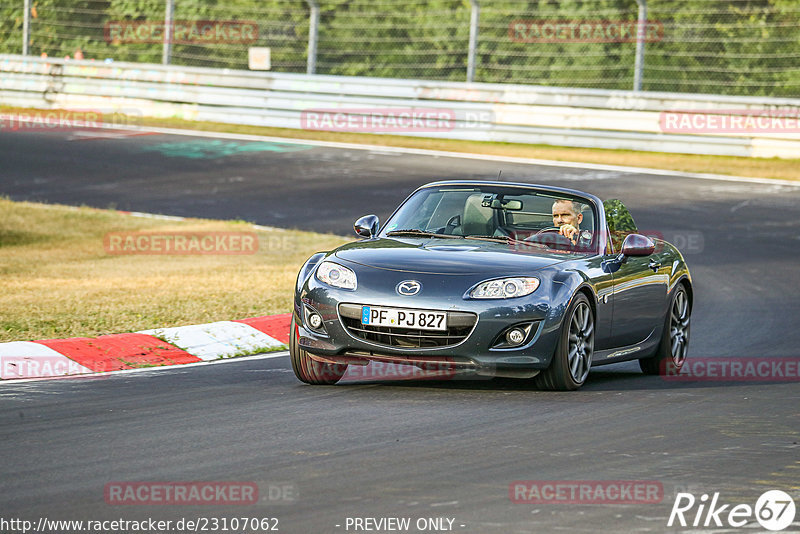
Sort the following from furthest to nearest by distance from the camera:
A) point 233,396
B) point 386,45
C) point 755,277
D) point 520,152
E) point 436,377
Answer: point 386,45
point 520,152
point 755,277
point 436,377
point 233,396

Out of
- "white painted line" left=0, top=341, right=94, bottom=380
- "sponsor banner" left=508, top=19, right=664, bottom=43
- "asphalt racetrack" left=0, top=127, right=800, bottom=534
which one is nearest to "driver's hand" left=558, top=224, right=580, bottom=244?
"asphalt racetrack" left=0, top=127, right=800, bottom=534

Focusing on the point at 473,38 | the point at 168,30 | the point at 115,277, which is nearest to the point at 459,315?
the point at 115,277

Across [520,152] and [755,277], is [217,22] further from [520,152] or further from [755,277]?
[755,277]

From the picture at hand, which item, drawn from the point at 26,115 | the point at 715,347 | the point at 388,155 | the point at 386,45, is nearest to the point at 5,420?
the point at 715,347

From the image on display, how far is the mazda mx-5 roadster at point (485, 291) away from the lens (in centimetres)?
831

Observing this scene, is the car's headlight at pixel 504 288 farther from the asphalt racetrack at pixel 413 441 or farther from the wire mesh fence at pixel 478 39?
the wire mesh fence at pixel 478 39

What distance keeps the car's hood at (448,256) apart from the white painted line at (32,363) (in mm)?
2051

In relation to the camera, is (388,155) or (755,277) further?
(388,155)

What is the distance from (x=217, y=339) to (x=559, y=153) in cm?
1574

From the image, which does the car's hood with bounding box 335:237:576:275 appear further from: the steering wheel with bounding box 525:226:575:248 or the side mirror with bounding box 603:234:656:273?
the side mirror with bounding box 603:234:656:273

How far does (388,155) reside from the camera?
2588 centimetres

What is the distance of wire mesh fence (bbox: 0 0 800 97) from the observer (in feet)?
86.1

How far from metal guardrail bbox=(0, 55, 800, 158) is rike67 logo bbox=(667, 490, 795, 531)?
1894cm

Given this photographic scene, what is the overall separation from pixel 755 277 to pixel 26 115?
63.0 ft
